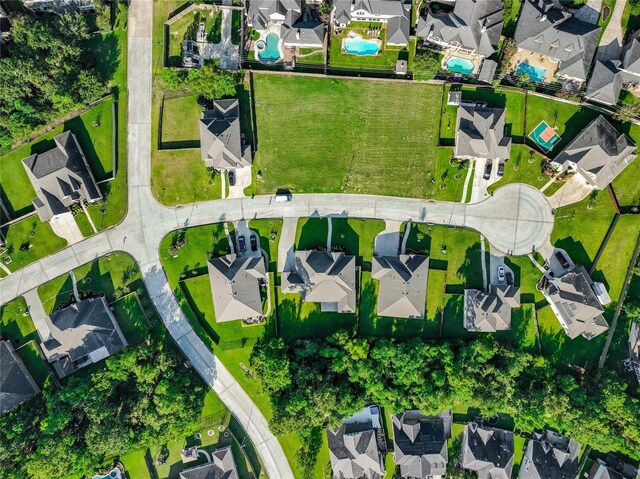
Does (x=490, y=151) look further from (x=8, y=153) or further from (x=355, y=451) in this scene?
(x=8, y=153)

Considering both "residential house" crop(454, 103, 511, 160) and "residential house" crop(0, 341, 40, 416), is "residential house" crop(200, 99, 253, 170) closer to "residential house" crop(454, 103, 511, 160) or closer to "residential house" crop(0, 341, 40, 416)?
"residential house" crop(454, 103, 511, 160)

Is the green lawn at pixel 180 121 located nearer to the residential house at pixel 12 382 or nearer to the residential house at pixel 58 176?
the residential house at pixel 58 176

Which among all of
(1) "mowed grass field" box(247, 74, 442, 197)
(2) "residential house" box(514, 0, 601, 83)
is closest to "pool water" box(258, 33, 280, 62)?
(1) "mowed grass field" box(247, 74, 442, 197)

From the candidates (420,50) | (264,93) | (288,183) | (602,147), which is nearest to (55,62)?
(264,93)

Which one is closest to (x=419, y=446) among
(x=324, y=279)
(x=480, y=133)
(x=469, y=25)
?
(x=324, y=279)

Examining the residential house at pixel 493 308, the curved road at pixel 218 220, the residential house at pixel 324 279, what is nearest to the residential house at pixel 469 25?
the curved road at pixel 218 220

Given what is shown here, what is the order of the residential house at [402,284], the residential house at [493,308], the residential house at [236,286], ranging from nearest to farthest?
the residential house at [236,286]
the residential house at [402,284]
the residential house at [493,308]
